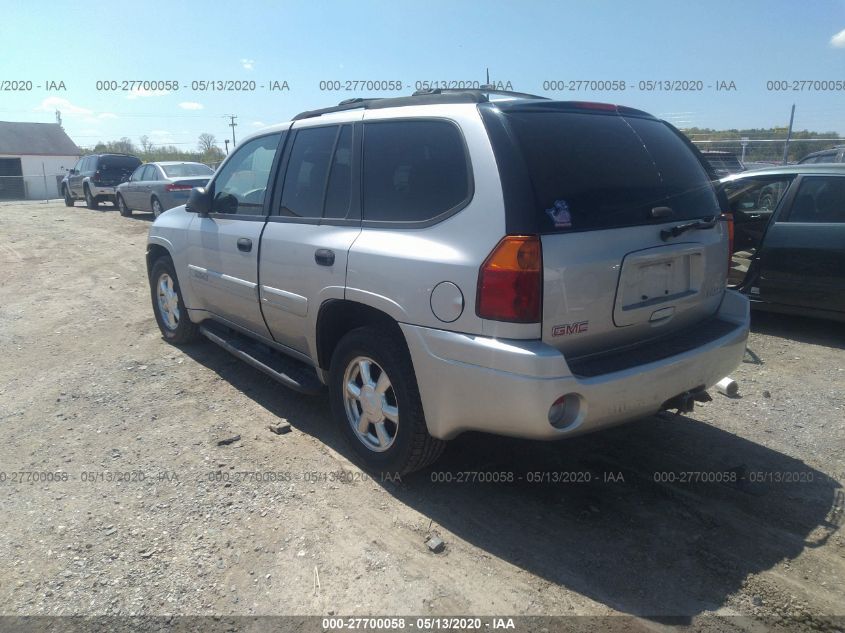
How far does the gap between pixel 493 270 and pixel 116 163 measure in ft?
71.2

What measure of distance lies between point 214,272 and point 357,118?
6.31 feet

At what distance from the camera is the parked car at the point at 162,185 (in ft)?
49.8

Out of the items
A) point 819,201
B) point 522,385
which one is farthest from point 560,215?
point 819,201

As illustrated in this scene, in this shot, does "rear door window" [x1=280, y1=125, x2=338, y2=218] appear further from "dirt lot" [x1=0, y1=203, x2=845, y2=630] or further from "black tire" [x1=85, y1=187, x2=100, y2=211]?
"black tire" [x1=85, y1=187, x2=100, y2=211]

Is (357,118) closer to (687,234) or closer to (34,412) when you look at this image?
(687,234)

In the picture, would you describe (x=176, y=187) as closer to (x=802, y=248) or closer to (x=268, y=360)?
(x=268, y=360)

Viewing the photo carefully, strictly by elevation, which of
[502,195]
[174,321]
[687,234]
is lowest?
[174,321]

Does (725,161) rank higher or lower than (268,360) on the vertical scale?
higher

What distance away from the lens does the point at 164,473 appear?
3.79m

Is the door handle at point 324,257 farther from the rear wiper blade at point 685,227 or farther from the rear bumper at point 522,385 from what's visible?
the rear wiper blade at point 685,227

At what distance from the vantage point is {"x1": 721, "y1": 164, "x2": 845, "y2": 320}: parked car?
18.8 ft

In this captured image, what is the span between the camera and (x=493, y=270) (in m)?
2.81

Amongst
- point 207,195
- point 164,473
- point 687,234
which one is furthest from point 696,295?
point 207,195

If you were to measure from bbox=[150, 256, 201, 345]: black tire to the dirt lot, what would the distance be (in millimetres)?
787
